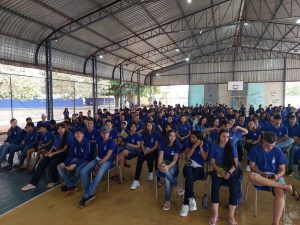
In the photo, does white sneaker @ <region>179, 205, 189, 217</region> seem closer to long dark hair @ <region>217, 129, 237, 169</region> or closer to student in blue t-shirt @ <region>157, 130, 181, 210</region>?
student in blue t-shirt @ <region>157, 130, 181, 210</region>

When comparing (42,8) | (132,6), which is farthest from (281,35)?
(42,8)

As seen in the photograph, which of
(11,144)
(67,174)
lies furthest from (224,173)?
(11,144)

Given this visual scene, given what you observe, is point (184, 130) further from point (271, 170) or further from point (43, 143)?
point (43, 143)

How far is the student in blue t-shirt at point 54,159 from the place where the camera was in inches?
185

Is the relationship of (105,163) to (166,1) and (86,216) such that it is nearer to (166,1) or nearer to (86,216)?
(86,216)

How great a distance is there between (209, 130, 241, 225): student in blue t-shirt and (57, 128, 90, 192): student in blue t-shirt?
96.1 inches

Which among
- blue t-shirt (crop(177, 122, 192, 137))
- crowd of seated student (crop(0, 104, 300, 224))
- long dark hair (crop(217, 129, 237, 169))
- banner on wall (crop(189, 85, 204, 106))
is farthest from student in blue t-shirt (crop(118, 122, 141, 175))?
banner on wall (crop(189, 85, 204, 106))

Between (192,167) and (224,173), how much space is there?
61 cm

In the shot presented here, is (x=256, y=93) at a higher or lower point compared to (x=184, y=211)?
higher

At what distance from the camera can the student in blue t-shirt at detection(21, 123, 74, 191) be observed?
185 inches

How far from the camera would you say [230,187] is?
3.40 metres

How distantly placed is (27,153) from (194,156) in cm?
427

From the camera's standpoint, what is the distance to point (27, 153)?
5.80m

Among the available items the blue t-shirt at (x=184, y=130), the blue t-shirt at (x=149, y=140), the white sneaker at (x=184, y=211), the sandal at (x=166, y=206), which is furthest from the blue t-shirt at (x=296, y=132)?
the sandal at (x=166, y=206)
